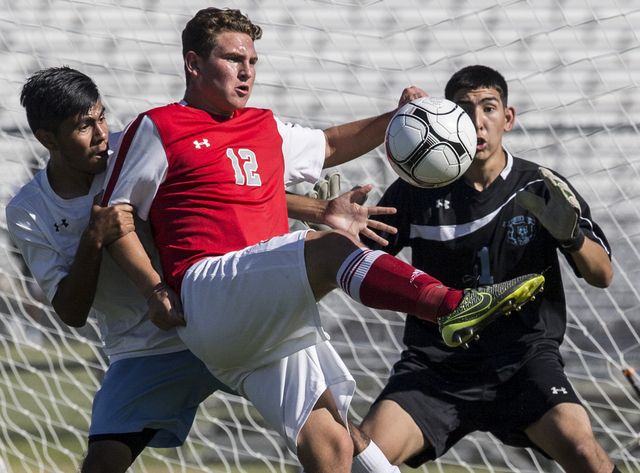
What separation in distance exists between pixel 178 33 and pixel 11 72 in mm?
1270

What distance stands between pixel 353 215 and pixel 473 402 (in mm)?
1058

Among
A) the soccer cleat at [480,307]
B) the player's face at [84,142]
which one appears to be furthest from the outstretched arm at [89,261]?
the soccer cleat at [480,307]

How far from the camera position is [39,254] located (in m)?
2.89

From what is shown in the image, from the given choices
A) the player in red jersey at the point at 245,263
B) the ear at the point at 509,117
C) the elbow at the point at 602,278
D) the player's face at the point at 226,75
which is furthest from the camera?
the ear at the point at 509,117

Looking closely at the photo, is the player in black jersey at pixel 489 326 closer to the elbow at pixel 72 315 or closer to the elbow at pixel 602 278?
the elbow at pixel 602 278

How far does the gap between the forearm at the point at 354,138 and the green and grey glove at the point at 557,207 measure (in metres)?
0.68

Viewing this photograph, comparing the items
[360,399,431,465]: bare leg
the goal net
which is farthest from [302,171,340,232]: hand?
the goal net

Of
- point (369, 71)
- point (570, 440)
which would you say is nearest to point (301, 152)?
point (570, 440)

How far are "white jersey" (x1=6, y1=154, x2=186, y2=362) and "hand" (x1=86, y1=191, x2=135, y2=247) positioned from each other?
199 mm

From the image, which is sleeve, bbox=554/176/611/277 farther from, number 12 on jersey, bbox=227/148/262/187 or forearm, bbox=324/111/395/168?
number 12 on jersey, bbox=227/148/262/187

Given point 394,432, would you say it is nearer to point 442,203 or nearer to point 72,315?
point 442,203

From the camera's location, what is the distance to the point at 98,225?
2.62m

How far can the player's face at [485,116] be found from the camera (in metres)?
3.37

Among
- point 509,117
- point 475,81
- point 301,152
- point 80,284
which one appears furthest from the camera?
point 509,117
